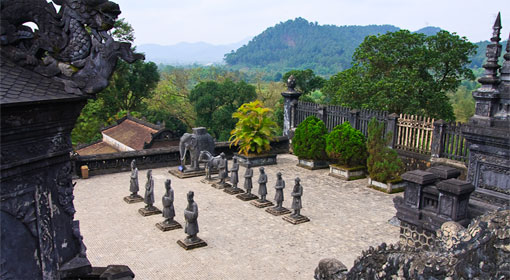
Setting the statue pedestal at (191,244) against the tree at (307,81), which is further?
the tree at (307,81)

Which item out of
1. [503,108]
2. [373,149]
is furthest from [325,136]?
[503,108]

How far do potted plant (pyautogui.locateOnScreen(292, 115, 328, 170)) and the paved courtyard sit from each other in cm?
217

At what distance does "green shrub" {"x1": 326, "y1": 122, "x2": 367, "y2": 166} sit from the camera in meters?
15.6

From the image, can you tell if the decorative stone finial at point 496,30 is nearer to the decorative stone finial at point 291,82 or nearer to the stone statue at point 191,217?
the stone statue at point 191,217

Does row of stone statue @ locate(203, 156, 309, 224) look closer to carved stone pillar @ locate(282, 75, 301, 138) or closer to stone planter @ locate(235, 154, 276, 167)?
stone planter @ locate(235, 154, 276, 167)

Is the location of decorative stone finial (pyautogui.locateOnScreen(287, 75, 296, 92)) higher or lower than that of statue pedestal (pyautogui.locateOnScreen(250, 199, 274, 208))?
higher

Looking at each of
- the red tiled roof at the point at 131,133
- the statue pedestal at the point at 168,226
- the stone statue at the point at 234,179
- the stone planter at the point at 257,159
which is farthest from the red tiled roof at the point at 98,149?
the statue pedestal at the point at 168,226

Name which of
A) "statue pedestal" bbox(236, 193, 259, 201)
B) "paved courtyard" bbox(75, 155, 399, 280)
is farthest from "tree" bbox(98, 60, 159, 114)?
"statue pedestal" bbox(236, 193, 259, 201)

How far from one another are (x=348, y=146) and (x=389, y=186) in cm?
228

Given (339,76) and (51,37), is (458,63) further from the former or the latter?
(51,37)

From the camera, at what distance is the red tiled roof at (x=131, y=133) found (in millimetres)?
22339

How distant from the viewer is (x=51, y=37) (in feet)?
13.9

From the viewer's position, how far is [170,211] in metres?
10.7

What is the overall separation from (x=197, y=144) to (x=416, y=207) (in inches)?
352
